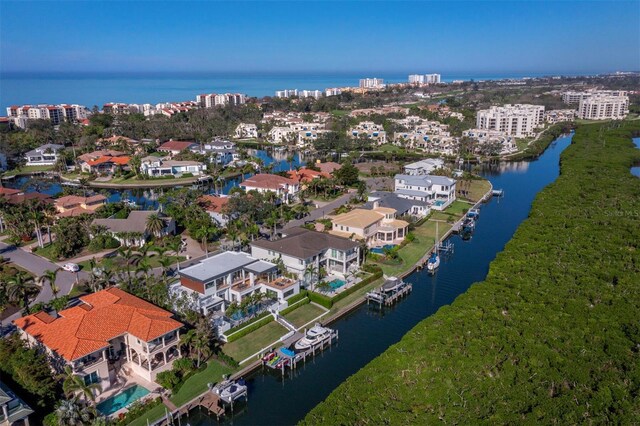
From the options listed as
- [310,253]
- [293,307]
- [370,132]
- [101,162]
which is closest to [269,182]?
[310,253]

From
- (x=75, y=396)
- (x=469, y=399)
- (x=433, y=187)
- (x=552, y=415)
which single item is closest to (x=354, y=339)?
(x=469, y=399)

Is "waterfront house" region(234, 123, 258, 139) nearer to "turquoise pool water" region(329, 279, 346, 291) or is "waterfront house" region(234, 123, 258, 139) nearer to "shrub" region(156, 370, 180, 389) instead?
"turquoise pool water" region(329, 279, 346, 291)

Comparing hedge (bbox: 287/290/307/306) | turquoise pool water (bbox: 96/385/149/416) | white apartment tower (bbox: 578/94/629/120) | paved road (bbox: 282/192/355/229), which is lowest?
turquoise pool water (bbox: 96/385/149/416)

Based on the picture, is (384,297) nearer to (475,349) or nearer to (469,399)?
(475,349)

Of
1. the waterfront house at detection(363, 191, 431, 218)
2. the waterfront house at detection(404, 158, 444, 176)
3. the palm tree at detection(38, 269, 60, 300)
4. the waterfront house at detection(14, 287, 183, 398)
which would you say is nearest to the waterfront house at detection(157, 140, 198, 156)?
the waterfront house at detection(404, 158, 444, 176)

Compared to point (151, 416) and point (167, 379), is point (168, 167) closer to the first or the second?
point (167, 379)

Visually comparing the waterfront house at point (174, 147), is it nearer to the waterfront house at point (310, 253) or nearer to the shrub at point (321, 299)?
the waterfront house at point (310, 253)

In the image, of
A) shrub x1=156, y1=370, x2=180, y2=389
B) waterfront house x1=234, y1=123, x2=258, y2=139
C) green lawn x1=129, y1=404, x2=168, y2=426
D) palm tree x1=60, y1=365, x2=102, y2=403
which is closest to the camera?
palm tree x1=60, y1=365, x2=102, y2=403
